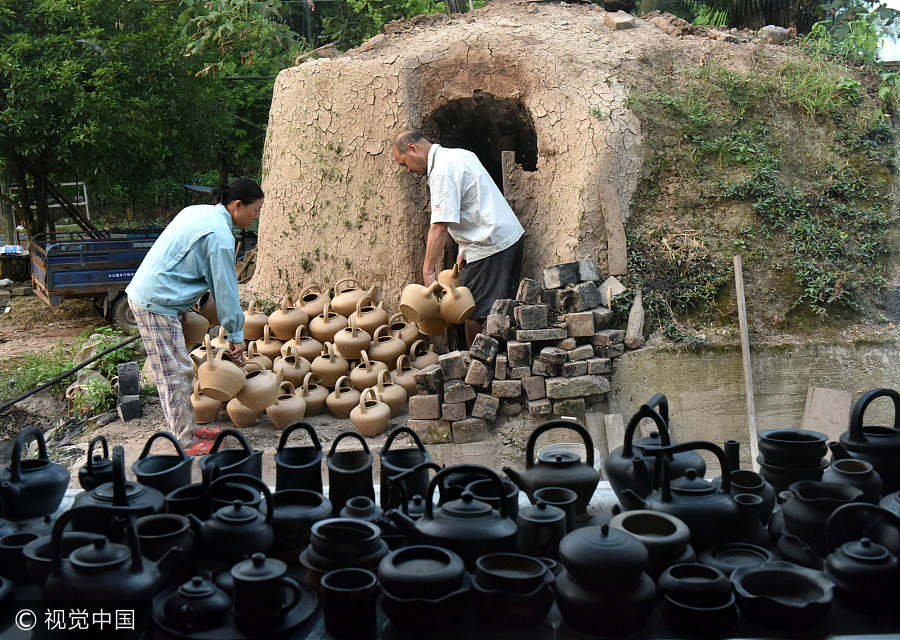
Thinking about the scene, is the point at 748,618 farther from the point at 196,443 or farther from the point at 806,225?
the point at 806,225

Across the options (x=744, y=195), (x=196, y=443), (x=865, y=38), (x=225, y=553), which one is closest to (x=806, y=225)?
(x=744, y=195)

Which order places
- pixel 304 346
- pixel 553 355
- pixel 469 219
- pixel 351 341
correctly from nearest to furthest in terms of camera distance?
pixel 553 355, pixel 469 219, pixel 351 341, pixel 304 346

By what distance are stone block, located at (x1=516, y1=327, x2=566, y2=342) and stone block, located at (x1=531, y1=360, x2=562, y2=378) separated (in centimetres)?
15

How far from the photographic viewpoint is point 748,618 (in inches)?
69.8

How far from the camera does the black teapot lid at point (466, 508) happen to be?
195 cm

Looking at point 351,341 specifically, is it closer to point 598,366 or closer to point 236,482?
point 598,366

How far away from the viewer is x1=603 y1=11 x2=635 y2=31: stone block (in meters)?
6.75

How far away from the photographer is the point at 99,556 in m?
1.73

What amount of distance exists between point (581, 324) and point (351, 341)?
66.3 inches

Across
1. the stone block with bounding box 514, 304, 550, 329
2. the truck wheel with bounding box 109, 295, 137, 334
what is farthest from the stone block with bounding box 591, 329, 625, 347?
the truck wheel with bounding box 109, 295, 137, 334

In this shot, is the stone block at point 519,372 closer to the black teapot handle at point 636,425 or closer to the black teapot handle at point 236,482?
the black teapot handle at point 636,425

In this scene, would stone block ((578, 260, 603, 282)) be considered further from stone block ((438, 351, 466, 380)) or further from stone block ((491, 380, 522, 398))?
stone block ((438, 351, 466, 380))

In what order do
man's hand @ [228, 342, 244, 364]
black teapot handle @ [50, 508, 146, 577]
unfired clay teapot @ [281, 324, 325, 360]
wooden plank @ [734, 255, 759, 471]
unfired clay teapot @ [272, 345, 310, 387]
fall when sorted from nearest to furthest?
A: black teapot handle @ [50, 508, 146, 577], man's hand @ [228, 342, 244, 364], wooden plank @ [734, 255, 759, 471], unfired clay teapot @ [272, 345, 310, 387], unfired clay teapot @ [281, 324, 325, 360]

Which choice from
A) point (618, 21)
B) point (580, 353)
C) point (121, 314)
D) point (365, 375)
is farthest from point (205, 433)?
point (121, 314)
